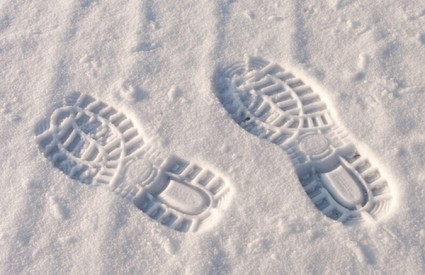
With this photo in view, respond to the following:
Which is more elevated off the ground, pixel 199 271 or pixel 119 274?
pixel 199 271

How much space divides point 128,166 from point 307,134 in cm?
45

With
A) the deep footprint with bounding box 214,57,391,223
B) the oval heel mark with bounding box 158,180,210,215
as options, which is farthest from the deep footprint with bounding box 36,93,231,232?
the deep footprint with bounding box 214,57,391,223

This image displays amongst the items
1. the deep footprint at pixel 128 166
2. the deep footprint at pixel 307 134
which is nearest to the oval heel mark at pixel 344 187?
the deep footprint at pixel 307 134

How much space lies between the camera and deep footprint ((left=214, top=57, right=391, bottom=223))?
150 cm

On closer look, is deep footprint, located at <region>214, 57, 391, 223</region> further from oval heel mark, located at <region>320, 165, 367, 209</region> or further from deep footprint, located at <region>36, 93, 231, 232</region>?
deep footprint, located at <region>36, 93, 231, 232</region>

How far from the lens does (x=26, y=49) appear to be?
1871 millimetres

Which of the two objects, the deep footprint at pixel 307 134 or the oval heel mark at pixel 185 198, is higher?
the deep footprint at pixel 307 134

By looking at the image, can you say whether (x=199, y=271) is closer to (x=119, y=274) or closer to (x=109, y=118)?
(x=119, y=274)

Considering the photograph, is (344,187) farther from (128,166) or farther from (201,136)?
(128,166)

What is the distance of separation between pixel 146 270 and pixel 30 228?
0.30 meters

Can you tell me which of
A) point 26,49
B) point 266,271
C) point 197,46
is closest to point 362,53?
point 197,46

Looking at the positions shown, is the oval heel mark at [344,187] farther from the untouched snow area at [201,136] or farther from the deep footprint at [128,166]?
the deep footprint at [128,166]

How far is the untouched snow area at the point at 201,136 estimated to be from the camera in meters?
1.44

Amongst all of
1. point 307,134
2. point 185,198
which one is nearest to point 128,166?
point 185,198
